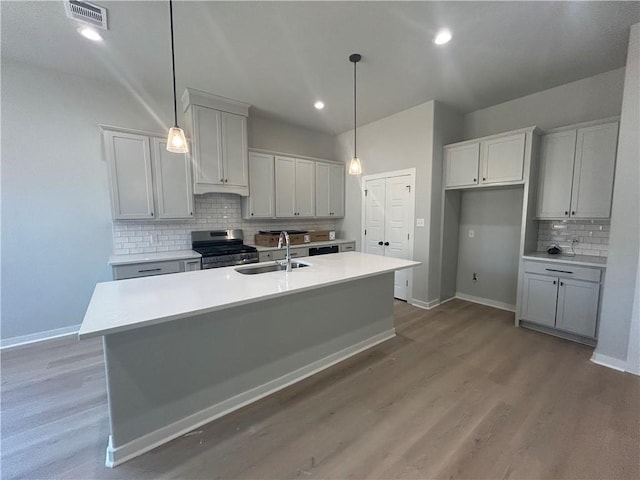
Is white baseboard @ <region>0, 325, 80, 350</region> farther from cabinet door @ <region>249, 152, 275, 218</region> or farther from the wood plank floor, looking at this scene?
cabinet door @ <region>249, 152, 275, 218</region>

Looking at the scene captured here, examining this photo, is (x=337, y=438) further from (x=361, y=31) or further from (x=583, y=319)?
(x=361, y=31)

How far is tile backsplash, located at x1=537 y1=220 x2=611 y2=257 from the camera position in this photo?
3.17 metres

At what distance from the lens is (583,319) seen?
116 inches

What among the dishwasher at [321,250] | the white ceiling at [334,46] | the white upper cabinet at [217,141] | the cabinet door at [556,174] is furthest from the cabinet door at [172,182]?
the cabinet door at [556,174]

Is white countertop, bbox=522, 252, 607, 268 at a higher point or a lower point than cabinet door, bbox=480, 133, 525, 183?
lower

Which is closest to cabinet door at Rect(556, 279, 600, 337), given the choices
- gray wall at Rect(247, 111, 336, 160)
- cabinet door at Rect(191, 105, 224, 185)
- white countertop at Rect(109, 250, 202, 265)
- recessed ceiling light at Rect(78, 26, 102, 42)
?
gray wall at Rect(247, 111, 336, 160)

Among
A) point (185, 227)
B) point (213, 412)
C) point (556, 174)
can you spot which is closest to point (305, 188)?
point (185, 227)

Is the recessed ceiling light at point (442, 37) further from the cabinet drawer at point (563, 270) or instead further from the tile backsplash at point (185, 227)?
the tile backsplash at point (185, 227)

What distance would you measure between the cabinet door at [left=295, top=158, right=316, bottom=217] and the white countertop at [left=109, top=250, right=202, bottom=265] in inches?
77.3

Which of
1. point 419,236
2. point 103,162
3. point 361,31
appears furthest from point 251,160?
point 419,236

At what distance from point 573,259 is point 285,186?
13.0ft

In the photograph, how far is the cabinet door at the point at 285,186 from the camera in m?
4.48

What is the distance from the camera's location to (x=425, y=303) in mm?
4086

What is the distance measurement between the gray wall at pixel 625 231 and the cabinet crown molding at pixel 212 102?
4.17 metres
